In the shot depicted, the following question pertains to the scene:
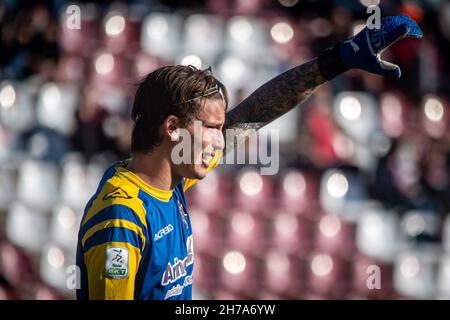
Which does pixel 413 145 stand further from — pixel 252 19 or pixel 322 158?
pixel 252 19

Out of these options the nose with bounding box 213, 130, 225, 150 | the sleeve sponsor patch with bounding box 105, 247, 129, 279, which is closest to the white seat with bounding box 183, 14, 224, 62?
the nose with bounding box 213, 130, 225, 150

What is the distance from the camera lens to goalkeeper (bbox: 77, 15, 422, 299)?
117 inches

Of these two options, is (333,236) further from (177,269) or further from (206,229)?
(177,269)

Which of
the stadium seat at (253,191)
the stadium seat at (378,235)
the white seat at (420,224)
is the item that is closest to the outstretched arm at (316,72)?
the stadium seat at (253,191)

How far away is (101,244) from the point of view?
2.94 m

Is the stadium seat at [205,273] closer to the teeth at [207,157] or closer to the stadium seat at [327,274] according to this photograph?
the stadium seat at [327,274]

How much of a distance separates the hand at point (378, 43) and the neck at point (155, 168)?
75 cm

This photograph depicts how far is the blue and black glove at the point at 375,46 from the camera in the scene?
10.4 ft

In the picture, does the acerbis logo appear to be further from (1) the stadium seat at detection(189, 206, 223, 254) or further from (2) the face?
(1) the stadium seat at detection(189, 206, 223, 254)

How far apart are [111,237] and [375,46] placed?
44.6 inches

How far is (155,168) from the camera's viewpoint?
10.6 feet
